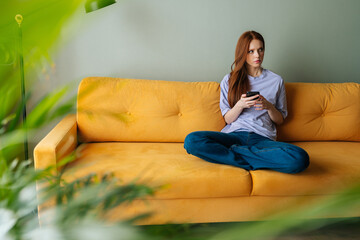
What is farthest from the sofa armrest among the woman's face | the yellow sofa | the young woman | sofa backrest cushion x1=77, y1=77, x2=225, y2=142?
the woman's face

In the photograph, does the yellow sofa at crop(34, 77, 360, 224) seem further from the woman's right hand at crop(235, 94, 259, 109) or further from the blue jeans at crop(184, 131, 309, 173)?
the woman's right hand at crop(235, 94, 259, 109)

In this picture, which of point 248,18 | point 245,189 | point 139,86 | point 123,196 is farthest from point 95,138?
point 123,196

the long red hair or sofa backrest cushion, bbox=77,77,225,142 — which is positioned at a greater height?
the long red hair

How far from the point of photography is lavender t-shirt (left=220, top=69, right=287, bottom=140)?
6.63 feet

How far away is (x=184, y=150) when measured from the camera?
1.98 metres

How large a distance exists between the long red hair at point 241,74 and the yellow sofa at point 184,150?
0.51ft

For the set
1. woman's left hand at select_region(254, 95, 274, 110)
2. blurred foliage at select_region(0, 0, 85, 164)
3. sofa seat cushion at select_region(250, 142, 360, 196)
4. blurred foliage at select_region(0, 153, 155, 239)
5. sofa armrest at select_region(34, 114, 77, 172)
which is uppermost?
blurred foliage at select_region(0, 0, 85, 164)

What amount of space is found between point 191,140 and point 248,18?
1.22 metres

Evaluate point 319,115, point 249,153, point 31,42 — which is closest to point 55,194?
point 31,42

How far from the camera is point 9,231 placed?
0.29 m

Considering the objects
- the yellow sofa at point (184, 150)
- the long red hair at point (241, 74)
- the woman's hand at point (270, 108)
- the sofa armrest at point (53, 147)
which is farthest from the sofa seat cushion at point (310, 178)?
the sofa armrest at point (53, 147)

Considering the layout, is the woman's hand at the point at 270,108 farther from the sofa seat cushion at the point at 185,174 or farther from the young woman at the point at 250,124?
the sofa seat cushion at the point at 185,174

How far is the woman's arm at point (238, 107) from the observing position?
190 centimetres

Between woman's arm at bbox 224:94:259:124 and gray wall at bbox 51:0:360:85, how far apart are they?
1.79 ft
